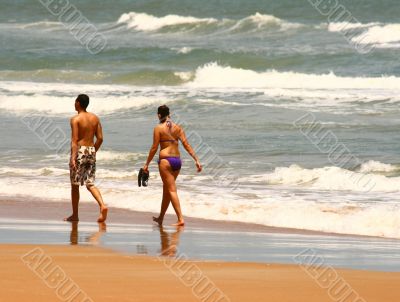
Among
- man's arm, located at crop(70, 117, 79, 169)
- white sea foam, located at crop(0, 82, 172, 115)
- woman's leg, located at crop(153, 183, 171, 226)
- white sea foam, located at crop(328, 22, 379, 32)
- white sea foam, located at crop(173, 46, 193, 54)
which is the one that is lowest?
woman's leg, located at crop(153, 183, 171, 226)

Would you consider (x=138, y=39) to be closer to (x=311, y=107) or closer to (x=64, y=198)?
(x=311, y=107)

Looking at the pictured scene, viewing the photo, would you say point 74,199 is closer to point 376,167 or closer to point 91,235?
point 91,235

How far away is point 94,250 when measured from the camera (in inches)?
368

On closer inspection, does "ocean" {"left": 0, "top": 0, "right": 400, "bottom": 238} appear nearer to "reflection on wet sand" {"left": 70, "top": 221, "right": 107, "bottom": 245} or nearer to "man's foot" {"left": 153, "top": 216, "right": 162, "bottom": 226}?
"man's foot" {"left": 153, "top": 216, "right": 162, "bottom": 226}

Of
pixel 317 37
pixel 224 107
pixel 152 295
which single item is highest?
pixel 317 37

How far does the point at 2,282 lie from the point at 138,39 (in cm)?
3913

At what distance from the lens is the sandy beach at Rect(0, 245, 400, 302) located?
7176mm

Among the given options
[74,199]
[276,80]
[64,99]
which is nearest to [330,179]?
[74,199]

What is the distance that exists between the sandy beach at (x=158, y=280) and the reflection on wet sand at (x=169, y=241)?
0.52m

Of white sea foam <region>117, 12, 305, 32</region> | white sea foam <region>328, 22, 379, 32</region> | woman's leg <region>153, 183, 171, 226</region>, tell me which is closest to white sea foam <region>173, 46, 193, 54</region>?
white sea foam <region>117, 12, 305, 32</region>

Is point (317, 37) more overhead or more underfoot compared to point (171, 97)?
more overhead

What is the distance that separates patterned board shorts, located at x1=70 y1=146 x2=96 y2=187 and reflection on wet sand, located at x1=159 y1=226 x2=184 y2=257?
98 cm

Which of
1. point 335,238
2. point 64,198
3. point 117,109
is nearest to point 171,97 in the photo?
point 117,109

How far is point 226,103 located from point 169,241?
1631 centimetres
